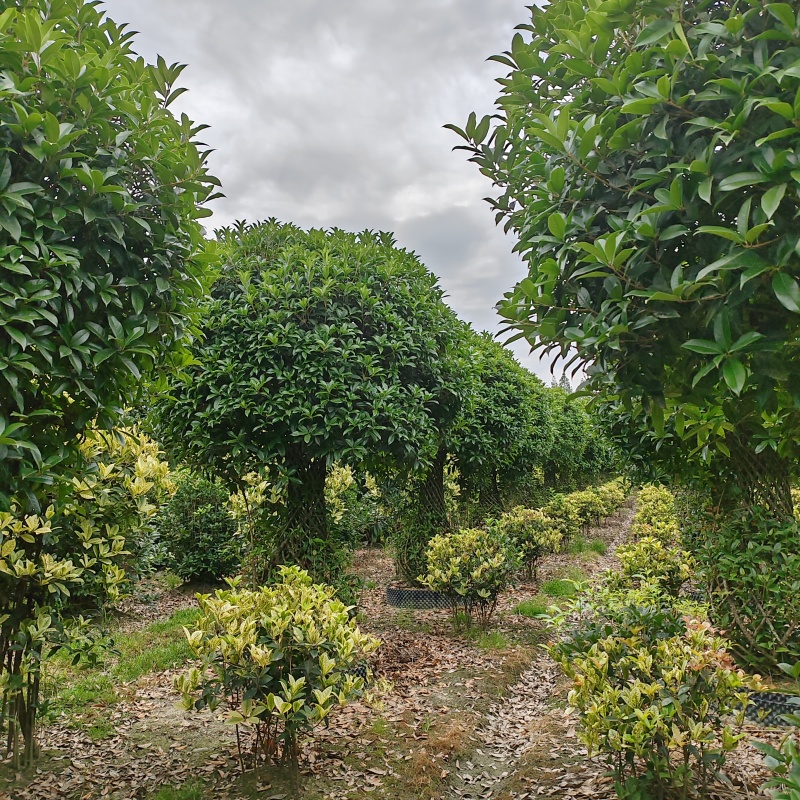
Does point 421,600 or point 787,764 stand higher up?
point 787,764

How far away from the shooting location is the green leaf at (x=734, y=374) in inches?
62.4

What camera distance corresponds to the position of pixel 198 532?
31.1 ft

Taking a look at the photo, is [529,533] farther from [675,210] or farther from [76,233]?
[76,233]

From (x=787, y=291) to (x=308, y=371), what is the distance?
3535 mm

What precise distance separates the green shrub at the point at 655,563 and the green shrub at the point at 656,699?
2339 mm

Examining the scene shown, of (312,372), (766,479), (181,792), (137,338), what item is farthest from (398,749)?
(766,479)

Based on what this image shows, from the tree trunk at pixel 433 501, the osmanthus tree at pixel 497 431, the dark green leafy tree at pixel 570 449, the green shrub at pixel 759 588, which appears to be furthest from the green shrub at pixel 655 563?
the dark green leafy tree at pixel 570 449

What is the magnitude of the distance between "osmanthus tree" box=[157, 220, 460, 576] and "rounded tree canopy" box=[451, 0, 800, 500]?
2.58m

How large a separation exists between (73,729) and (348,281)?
14.0 feet

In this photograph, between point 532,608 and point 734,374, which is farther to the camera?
point 532,608

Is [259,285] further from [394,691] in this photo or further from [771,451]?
[771,451]

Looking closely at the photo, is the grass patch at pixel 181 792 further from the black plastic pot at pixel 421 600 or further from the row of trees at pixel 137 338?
the black plastic pot at pixel 421 600

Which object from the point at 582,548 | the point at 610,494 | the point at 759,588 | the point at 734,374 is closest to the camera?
the point at 734,374

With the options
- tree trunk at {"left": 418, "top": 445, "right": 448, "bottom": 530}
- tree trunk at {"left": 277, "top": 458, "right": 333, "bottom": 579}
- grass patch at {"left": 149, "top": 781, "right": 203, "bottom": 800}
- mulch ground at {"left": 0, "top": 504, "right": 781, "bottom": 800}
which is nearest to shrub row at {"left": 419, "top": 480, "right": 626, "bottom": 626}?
mulch ground at {"left": 0, "top": 504, "right": 781, "bottom": 800}
